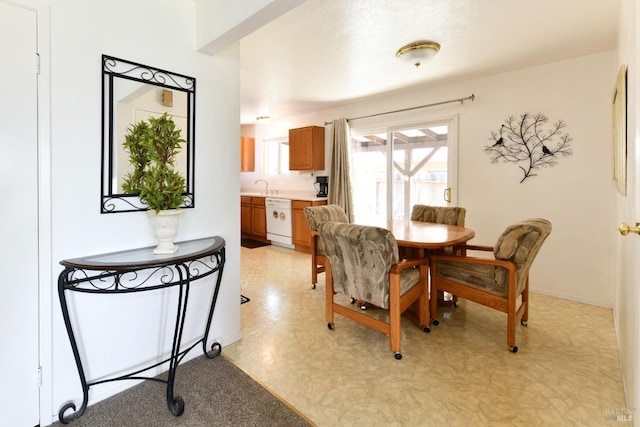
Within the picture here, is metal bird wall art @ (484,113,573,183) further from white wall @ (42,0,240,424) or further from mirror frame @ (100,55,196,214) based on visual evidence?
mirror frame @ (100,55,196,214)

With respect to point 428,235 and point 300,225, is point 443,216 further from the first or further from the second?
point 300,225

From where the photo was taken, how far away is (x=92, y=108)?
1574mm

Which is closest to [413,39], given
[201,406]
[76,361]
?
[201,406]

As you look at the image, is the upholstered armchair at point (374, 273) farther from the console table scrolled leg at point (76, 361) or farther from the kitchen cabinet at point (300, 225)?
the kitchen cabinet at point (300, 225)

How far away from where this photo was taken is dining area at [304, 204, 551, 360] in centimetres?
202

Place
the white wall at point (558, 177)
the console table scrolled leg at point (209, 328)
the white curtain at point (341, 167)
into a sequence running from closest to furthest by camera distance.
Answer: the console table scrolled leg at point (209, 328) → the white wall at point (558, 177) → the white curtain at point (341, 167)

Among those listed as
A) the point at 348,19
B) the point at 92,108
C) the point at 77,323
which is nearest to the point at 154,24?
the point at 92,108

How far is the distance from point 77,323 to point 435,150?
3.96 m

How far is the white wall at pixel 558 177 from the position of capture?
2.90 m

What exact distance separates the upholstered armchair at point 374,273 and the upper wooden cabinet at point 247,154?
4683 mm

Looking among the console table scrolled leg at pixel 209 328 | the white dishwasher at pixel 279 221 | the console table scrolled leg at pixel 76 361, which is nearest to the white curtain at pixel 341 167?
the white dishwasher at pixel 279 221

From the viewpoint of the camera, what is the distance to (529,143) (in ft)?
10.6

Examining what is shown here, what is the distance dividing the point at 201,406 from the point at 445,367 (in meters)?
1.45

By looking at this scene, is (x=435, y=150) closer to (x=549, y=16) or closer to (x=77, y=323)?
(x=549, y=16)
